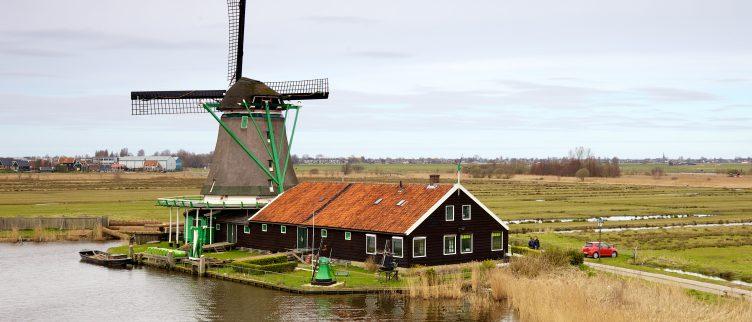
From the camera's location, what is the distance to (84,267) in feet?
169

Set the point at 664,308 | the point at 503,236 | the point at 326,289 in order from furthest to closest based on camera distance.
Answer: the point at 503,236, the point at 326,289, the point at 664,308

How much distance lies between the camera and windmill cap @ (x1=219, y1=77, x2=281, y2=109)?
59.3m

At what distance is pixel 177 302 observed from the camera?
3953 cm

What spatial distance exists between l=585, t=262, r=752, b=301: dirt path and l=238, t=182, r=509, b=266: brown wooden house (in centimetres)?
682

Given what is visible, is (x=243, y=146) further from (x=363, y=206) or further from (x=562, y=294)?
(x=562, y=294)

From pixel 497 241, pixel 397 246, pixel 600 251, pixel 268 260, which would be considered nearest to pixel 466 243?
pixel 497 241

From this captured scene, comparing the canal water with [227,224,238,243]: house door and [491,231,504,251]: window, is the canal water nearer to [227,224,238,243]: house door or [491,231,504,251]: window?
[227,224,238,243]: house door

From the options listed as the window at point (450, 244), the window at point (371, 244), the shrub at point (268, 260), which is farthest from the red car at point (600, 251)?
the shrub at point (268, 260)

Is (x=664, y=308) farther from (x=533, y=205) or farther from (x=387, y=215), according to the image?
(x=533, y=205)

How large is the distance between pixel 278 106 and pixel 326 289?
74.7ft

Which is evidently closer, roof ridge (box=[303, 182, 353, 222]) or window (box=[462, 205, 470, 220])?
window (box=[462, 205, 470, 220])

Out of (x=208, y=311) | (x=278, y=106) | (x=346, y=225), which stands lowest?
(x=208, y=311)

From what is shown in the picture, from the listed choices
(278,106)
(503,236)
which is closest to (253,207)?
(278,106)

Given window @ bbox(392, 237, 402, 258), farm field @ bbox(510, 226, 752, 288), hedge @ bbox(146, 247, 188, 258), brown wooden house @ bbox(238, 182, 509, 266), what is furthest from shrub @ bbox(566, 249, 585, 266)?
hedge @ bbox(146, 247, 188, 258)
